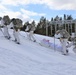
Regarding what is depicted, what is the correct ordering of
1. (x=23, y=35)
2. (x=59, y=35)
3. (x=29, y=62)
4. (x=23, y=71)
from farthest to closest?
(x=23, y=35) < (x=59, y=35) < (x=29, y=62) < (x=23, y=71)

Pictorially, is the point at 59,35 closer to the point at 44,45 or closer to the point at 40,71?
the point at 44,45

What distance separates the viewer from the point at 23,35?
19797 mm

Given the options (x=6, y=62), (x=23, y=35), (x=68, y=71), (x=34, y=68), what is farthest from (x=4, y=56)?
(x=23, y=35)

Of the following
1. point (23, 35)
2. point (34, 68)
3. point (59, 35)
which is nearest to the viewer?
point (34, 68)

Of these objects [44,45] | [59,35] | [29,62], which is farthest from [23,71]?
[44,45]

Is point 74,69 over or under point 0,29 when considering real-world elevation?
under

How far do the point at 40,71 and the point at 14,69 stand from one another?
0.97 meters

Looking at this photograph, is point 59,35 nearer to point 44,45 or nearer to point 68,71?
point 44,45

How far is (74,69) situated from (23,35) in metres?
10.3

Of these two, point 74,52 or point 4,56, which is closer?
point 4,56

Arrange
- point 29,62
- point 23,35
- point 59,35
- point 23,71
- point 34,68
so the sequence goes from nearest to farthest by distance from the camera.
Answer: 1. point 23,71
2. point 34,68
3. point 29,62
4. point 59,35
5. point 23,35

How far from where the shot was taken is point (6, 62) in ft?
31.2

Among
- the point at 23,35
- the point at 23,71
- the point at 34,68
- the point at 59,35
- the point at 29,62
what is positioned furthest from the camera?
the point at 23,35

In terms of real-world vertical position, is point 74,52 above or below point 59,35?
below
